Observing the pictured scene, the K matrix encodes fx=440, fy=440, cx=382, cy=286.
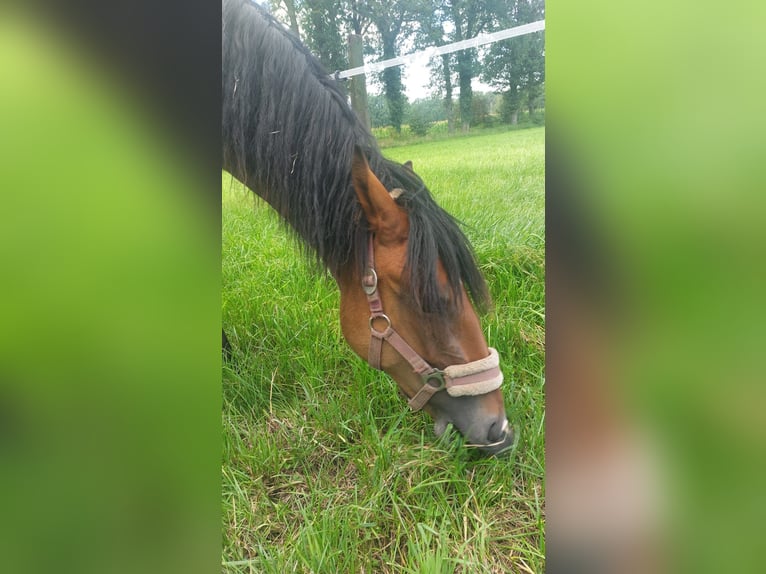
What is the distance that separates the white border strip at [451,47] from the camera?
1.90 feet

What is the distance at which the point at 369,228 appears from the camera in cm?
75

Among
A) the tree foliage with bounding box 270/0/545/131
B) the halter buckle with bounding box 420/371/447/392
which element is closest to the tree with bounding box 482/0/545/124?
the tree foliage with bounding box 270/0/545/131

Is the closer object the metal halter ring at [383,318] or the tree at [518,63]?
the tree at [518,63]

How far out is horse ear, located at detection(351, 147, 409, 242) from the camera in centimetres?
73

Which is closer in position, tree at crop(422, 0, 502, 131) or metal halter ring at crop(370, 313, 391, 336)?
tree at crop(422, 0, 502, 131)

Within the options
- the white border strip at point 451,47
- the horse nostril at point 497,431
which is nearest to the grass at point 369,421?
the horse nostril at point 497,431

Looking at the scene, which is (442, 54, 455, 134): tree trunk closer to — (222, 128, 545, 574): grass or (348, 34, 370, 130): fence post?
(222, 128, 545, 574): grass

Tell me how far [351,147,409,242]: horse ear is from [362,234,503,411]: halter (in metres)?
0.04

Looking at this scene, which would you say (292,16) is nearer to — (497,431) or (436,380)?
(436,380)

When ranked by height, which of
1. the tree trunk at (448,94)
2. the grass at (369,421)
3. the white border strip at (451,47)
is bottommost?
the grass at (369,421)

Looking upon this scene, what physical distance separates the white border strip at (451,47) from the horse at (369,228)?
0.05 m

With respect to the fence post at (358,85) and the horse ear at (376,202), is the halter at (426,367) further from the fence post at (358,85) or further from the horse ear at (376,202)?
the fence post at (358,85)
